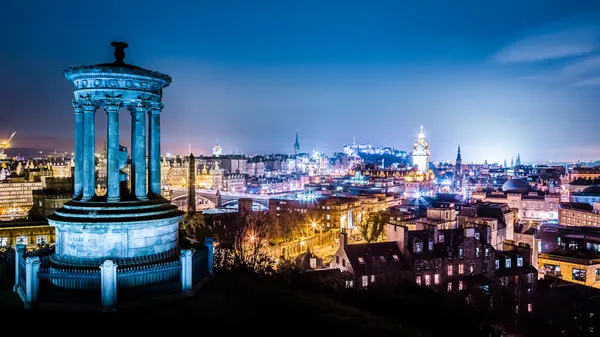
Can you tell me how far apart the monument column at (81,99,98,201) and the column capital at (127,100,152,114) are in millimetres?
1269

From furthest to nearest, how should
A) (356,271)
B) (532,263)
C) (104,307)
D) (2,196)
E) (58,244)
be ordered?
(2,196), (532,263), (356,271), (58,244), (104,307)

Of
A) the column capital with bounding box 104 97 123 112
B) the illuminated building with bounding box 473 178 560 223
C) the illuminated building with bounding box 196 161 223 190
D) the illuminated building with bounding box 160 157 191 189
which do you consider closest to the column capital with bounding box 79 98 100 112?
the column capital with bounding box 104 97 123 112

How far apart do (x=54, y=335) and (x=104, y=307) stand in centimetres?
172

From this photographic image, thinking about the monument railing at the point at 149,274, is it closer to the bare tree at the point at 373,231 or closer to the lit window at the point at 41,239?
the lit window at the point at 41,239

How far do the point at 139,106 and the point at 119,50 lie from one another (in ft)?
7.50

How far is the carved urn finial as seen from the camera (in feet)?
62.2

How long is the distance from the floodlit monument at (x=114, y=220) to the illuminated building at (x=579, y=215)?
254 ft

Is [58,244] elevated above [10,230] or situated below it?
above

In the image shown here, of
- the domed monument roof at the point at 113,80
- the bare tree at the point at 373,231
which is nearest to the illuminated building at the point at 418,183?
the bare tree at the point at 373,231

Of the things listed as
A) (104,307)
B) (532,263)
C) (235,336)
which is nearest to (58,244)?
(104,307)

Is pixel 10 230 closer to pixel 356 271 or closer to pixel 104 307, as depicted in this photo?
pixel 356 271

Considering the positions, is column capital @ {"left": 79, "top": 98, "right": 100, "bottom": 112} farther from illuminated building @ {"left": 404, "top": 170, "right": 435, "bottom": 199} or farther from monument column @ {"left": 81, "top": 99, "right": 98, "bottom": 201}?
illuminated building @ {"left": 404, "top": 170, "right": 435, "bottom": 199}

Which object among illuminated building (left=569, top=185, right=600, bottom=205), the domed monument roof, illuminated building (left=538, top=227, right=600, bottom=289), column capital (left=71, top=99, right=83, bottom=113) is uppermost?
the domed monument roof

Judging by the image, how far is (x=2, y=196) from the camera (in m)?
116
